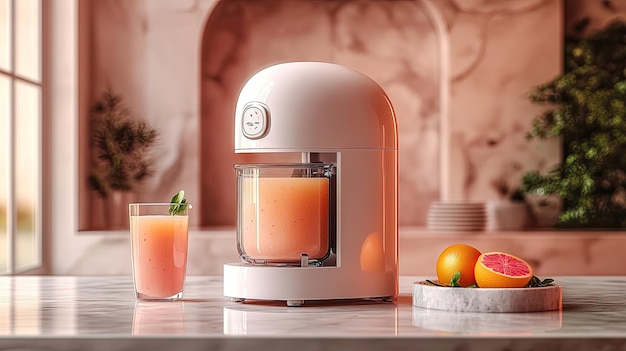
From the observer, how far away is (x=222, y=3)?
415 centimetres

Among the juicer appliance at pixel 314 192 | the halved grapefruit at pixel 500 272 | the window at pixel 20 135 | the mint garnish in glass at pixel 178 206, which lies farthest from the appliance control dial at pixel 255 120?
the window at pixel 20 135

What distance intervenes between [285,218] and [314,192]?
0.06 metres

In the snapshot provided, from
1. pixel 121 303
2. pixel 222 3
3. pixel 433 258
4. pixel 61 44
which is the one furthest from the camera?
pixel 222 3

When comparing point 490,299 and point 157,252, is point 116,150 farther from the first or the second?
point 490,299

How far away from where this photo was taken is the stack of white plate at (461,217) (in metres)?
3.65

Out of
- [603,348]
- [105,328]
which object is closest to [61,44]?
[105,328]

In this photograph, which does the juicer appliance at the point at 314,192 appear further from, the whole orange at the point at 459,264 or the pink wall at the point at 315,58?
the pink wall at the point at 315,58

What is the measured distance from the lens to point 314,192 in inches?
54.1

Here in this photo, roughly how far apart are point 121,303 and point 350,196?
0.36m

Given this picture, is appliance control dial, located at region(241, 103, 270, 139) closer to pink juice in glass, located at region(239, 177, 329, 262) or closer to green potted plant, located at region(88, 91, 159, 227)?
pink juice in glass, located at region(239, 177, 329, 262)

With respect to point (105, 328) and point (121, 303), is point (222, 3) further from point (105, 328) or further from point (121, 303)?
point (105, 328)

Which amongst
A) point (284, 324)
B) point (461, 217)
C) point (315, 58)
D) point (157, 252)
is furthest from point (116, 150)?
point (284, 324)

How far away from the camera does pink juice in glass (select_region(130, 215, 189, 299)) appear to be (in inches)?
54.6

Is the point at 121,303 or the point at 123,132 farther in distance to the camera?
the point at 123,132
